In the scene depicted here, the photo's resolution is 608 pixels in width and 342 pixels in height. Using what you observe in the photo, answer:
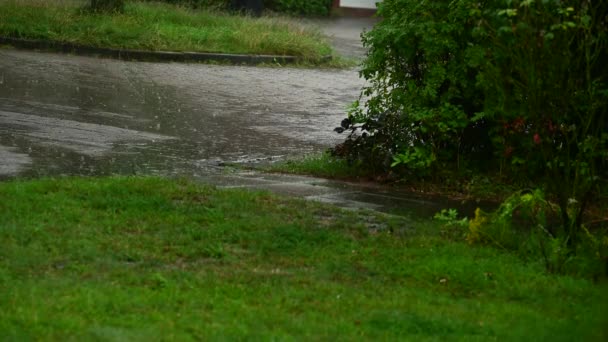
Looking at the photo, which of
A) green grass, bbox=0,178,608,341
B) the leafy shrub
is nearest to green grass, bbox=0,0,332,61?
green grass, bbox=0,178,608,341

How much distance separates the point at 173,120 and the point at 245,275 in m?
7.89

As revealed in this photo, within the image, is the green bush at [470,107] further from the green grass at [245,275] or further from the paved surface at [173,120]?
the green grass at [245,275]

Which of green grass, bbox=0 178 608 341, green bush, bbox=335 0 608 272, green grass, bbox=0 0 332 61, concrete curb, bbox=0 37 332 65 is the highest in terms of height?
green bush, bbox=335 0 608 272

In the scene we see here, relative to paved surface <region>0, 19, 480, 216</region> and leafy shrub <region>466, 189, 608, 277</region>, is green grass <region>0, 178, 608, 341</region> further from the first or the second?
paved surface <region>0, 19, 480, 216</region>

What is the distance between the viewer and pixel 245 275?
7.03m

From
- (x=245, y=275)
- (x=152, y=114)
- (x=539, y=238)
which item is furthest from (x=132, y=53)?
(x=245, y=275)

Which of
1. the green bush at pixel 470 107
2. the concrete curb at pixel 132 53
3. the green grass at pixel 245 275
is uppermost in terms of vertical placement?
the green bush at pixel 470 107

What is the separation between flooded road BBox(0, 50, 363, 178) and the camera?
1156 cm

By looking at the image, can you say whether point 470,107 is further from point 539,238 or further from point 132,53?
point 132,53

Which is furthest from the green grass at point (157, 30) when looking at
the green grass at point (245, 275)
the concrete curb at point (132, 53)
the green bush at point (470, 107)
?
the green grass at point (245, 275)

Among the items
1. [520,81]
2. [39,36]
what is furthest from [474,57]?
[39,36]

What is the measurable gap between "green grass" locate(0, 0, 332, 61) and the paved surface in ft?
3.14

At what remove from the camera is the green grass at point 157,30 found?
20855mm

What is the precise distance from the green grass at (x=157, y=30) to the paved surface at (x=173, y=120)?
0.96 meters
